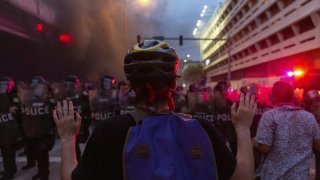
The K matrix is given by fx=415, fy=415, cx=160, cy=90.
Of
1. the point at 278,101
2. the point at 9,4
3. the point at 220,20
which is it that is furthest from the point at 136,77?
the point at 220,20

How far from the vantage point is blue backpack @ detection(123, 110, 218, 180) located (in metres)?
1.43

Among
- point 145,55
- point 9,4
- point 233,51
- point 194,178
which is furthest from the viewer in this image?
point 233,51

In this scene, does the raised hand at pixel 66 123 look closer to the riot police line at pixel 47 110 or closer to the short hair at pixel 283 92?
the short hair at pixel 283 92

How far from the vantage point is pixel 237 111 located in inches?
70.1

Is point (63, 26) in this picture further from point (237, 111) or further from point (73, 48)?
point (237, 111)

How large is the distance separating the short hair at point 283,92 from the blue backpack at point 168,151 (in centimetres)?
180

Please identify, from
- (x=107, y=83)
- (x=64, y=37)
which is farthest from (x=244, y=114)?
(x=64, y=37)

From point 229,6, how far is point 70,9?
154 feet

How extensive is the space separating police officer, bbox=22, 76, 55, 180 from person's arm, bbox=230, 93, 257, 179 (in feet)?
15.1


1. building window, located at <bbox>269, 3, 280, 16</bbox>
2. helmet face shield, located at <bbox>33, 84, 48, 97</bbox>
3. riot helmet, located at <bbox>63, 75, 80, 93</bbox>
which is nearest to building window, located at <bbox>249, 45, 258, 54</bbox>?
building window, located at <bbox>269, 3, 280, 16</bbox>

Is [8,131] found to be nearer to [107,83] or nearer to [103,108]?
[103,108]

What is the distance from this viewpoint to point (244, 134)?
1.74 metres

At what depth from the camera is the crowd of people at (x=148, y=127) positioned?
→ 150cm

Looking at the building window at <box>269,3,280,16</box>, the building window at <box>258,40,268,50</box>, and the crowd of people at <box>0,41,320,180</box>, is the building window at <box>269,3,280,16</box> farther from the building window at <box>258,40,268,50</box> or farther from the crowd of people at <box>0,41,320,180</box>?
the crowd of people at <box>0,41,320,180</box>
